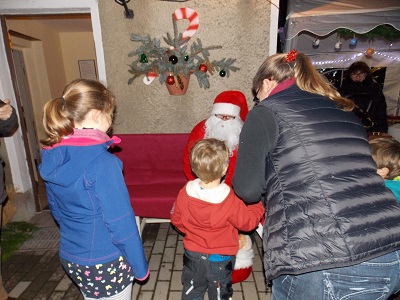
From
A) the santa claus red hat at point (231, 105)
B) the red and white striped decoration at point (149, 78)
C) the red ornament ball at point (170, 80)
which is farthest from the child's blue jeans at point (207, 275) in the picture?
the red and white striped decoration at point (149, 78)

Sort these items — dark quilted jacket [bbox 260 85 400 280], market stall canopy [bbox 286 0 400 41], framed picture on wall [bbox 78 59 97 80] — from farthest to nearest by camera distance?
framed picture on wall [bbox 78 59 97 80]
market stall canopy [bbox 286 0 400 41]
dark quilted jacket [bbox 260 85 400 280]

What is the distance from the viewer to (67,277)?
3.29 meters

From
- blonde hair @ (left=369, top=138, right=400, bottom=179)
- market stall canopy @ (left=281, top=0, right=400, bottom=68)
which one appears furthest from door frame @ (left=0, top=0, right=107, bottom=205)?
blonde hair @ (left=369, top=138, right=400, bottom=179)

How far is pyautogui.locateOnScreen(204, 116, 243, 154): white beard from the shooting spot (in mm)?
3354

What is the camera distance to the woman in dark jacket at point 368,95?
4668 mm

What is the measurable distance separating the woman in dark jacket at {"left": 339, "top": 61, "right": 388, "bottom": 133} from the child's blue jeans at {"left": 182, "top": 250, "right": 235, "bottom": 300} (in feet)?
12.0

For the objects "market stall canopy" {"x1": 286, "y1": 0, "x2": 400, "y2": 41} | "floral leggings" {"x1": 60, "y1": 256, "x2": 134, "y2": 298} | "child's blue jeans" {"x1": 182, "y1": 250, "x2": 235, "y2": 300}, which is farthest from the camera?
"market stall canopy" {"x1": 286, "y1": 0, "x2": 400, "y2": 41}

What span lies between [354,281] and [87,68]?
30.9 feet

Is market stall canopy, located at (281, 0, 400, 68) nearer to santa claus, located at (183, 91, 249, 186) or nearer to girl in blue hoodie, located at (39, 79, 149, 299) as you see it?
santa claus, located at (183, 91, 249, 186)

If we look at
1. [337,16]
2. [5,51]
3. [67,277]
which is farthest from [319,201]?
[5,51]

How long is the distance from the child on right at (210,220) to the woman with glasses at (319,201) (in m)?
0.58

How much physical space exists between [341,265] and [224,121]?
2349mm

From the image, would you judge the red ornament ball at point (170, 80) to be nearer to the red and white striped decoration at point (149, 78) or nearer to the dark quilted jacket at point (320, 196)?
the red and white striped decoration at point (149, 78)

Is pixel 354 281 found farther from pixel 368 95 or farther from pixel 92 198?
pixel 368 95
